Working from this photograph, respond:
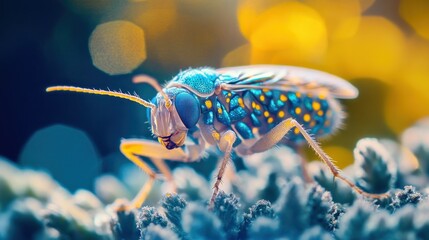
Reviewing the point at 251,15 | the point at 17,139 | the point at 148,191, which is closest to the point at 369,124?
the point at 251,15

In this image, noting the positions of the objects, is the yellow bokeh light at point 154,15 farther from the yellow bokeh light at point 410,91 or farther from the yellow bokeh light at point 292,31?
the yellow bokeh light at point 410,91

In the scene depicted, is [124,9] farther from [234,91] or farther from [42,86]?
[234,91]

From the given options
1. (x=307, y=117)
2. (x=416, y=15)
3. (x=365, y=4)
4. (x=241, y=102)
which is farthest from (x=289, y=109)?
(x=416, y=15)

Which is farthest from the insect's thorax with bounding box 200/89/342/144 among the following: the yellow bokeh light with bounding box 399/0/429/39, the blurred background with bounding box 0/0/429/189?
the yellow bokeh light with bounding box 399/0/429/39

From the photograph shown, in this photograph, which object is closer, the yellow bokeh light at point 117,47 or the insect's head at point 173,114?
the insect's head at point 173,114

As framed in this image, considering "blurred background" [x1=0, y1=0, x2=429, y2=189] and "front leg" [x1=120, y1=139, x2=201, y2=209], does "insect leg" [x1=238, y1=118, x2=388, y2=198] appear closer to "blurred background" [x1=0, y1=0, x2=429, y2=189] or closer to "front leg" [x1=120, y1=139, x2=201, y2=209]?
"front leg" [x1=120, y1=139, x2=201, y2=209]

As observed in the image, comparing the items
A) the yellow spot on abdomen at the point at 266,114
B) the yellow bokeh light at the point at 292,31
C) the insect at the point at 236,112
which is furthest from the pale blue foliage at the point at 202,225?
the yellow bokeh light at the point at 292,31
